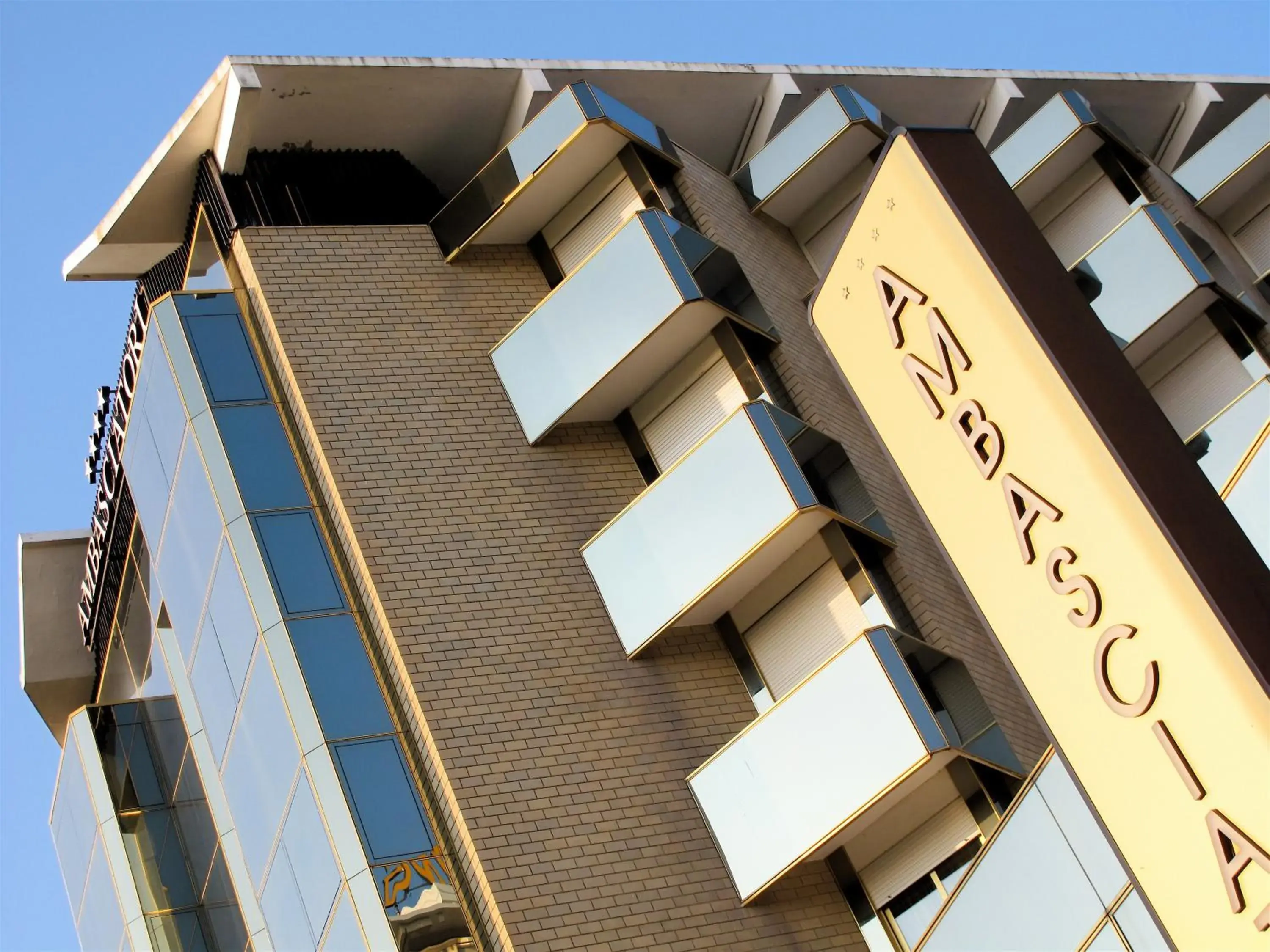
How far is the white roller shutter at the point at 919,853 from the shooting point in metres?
15.0

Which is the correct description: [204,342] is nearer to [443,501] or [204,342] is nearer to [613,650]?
[443,501]

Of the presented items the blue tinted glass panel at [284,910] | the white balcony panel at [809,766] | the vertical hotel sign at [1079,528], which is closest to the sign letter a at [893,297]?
the vertical hotel sign at [1079,528]

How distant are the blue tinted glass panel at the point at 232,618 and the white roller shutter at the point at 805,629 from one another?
506 centimetres

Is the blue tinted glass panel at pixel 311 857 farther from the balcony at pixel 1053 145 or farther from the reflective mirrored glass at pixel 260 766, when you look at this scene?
the balcony at pixel 1053 145

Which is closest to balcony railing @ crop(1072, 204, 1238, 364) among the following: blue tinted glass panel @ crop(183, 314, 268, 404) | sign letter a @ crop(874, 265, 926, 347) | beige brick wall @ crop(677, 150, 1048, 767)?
beige brick wall @ crop(677, 150, 1048, 767)

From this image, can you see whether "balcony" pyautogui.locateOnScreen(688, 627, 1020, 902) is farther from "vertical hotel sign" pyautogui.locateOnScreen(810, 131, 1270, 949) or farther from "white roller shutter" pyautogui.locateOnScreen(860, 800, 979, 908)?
"vertical hotel sign" pyautogui.locateOnScreen(810, 131, 1270, 949)

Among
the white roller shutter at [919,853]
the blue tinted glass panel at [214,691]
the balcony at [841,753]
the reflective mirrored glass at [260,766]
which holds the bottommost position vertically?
the white roller shutter at [919,853]

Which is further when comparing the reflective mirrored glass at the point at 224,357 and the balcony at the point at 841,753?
the reflective mirrored glass at the point at 224,357

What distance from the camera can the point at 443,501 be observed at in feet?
54.9

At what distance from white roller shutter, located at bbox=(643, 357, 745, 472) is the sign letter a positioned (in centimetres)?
932

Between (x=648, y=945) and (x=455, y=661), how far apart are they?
3.21m

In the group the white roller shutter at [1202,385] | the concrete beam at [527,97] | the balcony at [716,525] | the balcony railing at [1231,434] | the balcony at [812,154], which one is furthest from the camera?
the balcony at [812,154]

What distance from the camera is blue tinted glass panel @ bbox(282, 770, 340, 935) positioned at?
1510 centimetres

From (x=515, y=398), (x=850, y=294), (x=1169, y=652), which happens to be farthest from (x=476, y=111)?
(x=1169, y=652)
